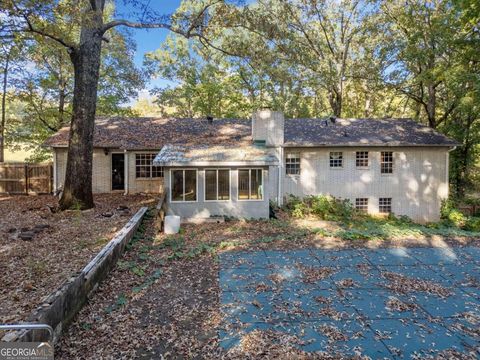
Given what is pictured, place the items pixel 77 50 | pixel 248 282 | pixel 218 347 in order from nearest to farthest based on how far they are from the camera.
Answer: pixel 218 347
pixel 248 282
pixel 77 50

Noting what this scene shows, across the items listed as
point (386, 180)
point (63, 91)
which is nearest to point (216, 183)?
point (386, 180)

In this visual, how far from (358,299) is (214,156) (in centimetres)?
794

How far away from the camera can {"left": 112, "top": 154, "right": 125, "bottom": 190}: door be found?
53.0ft

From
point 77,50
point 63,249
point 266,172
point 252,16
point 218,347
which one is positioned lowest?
point 218,347

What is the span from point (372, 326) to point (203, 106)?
23.2 meters

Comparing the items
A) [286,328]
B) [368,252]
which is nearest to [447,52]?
[368,252]

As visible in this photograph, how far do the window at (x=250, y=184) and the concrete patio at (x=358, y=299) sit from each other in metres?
4.49

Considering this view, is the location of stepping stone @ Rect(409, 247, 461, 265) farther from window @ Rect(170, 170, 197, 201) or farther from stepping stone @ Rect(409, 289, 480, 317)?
window @ Rect(170, 170, 197, 201)

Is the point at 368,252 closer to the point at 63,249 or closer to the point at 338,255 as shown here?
the point at 338,255

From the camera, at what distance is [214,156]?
12266 mm

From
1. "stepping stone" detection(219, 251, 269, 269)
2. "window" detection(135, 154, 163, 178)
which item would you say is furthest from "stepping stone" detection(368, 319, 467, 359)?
"window" detection(135, 154, 163, 178)

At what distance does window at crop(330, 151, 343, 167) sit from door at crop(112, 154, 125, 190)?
10509mm

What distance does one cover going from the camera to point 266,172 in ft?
40.3

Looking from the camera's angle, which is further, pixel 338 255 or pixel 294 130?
pixel 294 130
